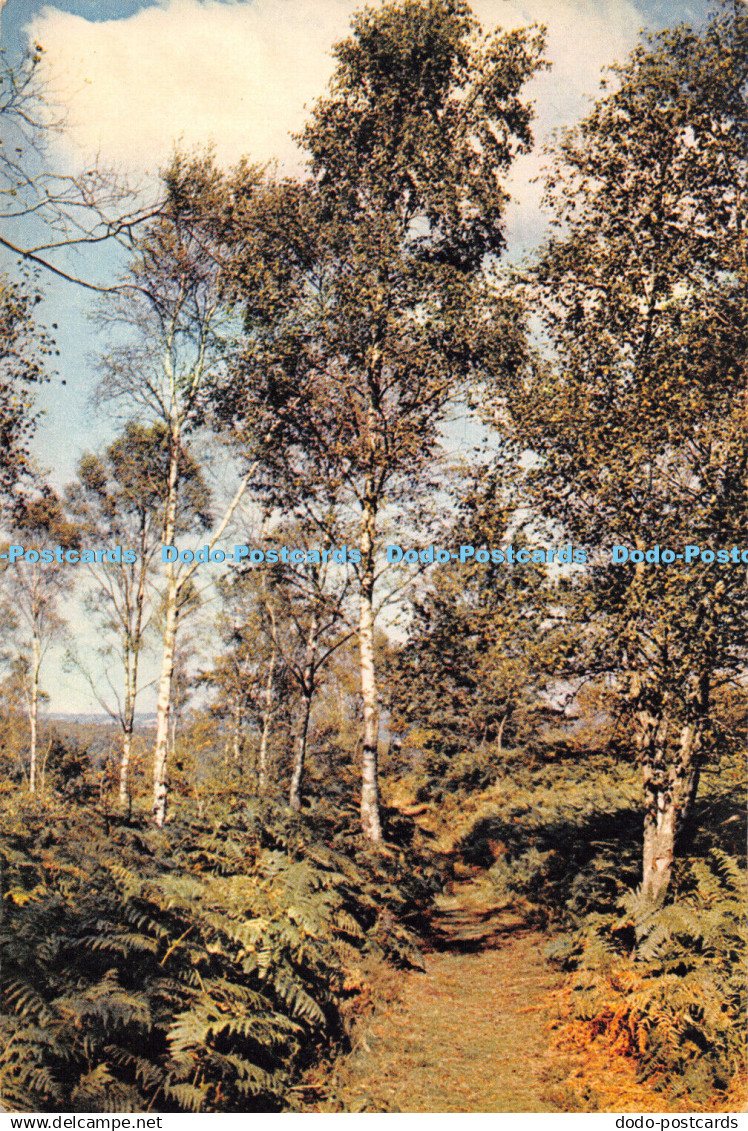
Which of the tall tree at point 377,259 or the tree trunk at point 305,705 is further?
the tree trunk at point 305,705

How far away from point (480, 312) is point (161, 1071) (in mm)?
11444

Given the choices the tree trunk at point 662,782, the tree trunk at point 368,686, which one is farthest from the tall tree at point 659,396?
the tree trunk at point 368,686

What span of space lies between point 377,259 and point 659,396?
21.0ft

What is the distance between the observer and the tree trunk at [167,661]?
1172 centimetres

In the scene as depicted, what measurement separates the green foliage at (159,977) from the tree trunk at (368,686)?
12.1ft

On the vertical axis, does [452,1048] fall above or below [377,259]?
below

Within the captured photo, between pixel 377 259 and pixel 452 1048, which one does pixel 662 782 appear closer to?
pixel 452 1048

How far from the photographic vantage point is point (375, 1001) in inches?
290

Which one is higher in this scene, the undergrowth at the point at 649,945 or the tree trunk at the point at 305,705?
the tree trunk at the point at 305,705

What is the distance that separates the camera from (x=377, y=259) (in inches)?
468

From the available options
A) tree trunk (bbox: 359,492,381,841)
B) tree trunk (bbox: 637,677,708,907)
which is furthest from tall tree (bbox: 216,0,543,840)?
tree trunk (bbox: 637,677,708,907)

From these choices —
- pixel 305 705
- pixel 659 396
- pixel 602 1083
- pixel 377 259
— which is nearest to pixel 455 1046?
pixel 602 1083

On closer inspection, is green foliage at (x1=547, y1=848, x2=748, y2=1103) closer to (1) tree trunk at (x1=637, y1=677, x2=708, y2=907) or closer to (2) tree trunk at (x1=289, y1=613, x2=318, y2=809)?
(1) tree trunk at (x1=637, y1=677, x2=708, y2=907)

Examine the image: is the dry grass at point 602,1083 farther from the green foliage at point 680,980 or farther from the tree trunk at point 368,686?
the tree trunk at point 368,686
